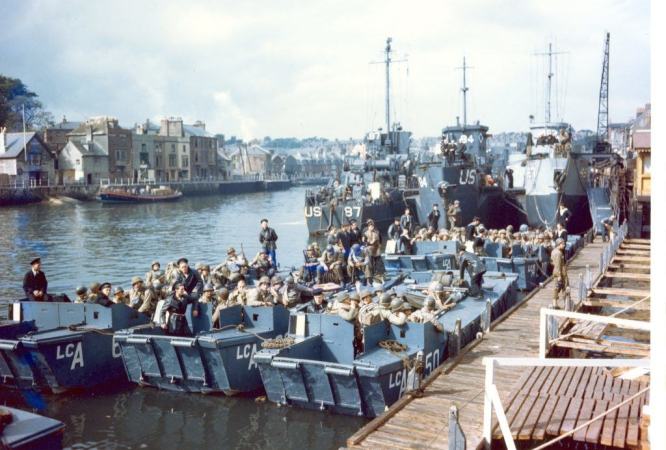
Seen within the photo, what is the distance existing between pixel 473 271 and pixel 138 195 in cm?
6755

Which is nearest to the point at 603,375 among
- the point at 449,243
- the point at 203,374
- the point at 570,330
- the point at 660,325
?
the point at 570,330

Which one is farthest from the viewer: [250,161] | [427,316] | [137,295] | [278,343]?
[250,161]

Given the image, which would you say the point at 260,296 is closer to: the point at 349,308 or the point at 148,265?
the point at 349,308

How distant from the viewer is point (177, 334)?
13.6 m

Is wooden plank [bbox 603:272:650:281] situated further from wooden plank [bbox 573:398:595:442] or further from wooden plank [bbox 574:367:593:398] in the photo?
wooden plank [bbox 573:398:595:442]

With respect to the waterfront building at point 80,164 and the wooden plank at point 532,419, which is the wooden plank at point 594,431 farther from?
the waterfront building at point 80,164

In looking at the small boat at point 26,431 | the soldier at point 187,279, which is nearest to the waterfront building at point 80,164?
the soldier at point 187,279

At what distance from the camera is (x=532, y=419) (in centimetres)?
706

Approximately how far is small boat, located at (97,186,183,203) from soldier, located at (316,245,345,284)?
61453 mm

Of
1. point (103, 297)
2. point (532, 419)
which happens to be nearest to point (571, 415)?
point (532, 419)

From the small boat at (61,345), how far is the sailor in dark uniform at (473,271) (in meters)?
8.03

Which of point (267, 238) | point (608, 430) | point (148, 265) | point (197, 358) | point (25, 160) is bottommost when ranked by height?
point (148, 265)

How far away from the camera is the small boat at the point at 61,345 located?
508 inches

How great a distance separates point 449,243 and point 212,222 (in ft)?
129
